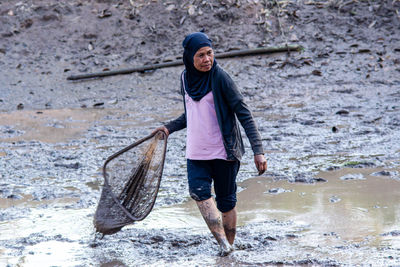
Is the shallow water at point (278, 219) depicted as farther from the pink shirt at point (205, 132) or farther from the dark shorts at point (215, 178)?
the pink shirt at point (205, 132)

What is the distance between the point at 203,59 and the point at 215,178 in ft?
2.78

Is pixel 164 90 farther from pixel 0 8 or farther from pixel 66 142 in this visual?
pixel 0 8

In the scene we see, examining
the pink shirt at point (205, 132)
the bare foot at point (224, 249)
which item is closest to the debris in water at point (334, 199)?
the bare foot at point (224, 249)

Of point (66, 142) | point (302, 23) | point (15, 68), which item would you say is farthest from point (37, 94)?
point (302, 23)

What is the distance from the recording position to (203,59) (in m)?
4.04

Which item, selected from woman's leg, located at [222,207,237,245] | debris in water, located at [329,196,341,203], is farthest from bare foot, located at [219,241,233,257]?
debris in water, located at [329,196,341,203]

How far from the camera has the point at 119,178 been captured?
15.7 ft

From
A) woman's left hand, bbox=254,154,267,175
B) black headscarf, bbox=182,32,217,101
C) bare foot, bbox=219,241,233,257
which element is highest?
black headscarf, bbox=182,32,217,101

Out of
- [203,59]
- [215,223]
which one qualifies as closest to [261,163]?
[215,223]

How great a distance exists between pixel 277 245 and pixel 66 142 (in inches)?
188

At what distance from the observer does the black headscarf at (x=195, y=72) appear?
4051 mm

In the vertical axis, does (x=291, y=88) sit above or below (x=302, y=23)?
below

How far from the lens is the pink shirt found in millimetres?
4129

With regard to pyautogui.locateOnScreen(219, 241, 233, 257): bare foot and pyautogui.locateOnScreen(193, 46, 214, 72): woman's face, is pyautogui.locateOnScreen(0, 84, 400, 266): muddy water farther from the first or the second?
pyautogui.locateOnScreen(193, 46, 214, 72): woman's face
